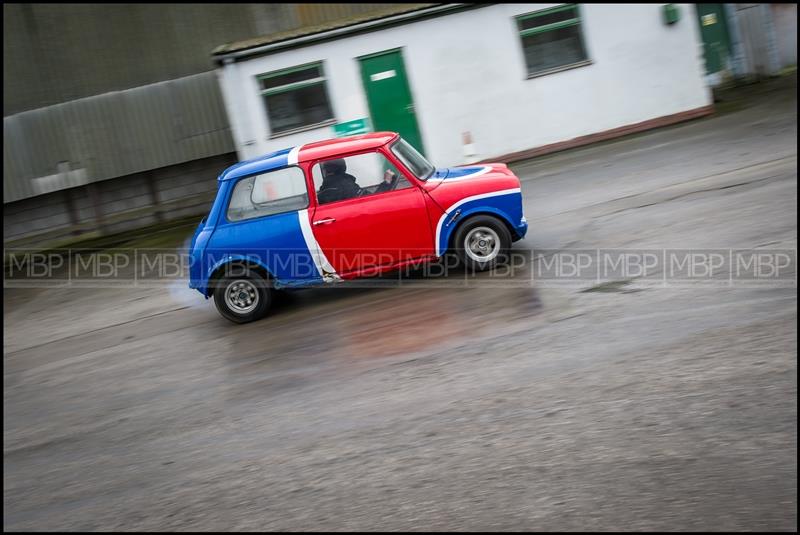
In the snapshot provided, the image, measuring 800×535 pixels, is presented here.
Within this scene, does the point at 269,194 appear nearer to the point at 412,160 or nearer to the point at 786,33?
the point at 412,160

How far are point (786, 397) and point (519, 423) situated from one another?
1661 mm

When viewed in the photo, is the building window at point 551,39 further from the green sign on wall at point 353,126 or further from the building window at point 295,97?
the building window at point 295,97

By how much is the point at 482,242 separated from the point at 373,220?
1253mm

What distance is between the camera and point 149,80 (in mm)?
20625

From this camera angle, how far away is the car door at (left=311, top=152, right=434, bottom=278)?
27.0ft

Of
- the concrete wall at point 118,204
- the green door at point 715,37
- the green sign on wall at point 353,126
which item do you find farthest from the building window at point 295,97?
the green door at point 715,37

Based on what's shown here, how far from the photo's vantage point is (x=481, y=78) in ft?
54.8

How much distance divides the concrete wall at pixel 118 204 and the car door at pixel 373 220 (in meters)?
11.8

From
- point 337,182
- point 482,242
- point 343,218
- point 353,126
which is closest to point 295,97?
point 353,126

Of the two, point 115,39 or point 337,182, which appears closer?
point 337,182

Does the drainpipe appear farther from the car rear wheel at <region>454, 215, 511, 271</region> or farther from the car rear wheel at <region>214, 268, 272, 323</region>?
the car rear wheel at <region>214, 268, 272, 323</region>

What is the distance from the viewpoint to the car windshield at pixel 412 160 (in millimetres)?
8430

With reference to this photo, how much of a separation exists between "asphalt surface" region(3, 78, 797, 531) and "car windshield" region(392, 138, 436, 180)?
4.07 ft

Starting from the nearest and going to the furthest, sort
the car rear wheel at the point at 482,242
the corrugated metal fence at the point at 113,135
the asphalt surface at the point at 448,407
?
1. the asphalt surface at the point at 448,407
2. the car rear wheel at the point at 482,242
3. the corrugated metal fence at the point at 113,135
